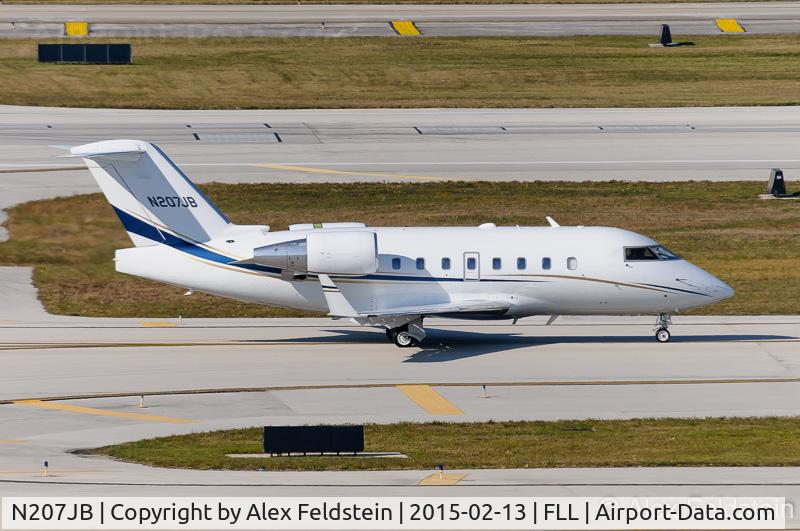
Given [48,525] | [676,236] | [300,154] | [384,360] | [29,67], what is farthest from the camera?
[29,67]

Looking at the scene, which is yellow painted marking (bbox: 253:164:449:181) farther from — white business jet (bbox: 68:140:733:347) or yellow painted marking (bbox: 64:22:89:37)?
yellow painted marking (bbox: 64:22:89:37)

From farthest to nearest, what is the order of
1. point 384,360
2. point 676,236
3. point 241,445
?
1. point 676,236
2. point 384,360
3. point 241,445

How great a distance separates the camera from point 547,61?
86.1 meters

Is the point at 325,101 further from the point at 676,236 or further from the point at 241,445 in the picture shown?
the point at 241,445

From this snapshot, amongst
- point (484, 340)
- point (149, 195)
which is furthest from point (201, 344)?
point (484, 340)

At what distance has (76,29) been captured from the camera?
9112 cm

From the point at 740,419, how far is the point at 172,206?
17.1 metres

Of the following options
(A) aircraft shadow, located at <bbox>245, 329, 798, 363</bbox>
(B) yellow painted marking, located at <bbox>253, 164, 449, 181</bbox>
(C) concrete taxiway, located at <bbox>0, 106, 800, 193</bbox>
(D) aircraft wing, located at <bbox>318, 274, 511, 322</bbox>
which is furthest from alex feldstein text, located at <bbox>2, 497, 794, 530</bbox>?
(B) yellow painted marking, located at <bbox>253, 164, 449, 181</bbox>

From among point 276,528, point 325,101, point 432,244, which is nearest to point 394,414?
point 432,244

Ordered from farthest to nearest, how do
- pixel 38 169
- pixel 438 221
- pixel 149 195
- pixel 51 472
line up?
pixel 38 169 < pixel 438 221 < pixel 149 195 < pixel 51 472

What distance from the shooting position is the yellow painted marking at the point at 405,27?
93.2m

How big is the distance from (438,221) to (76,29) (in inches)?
1720

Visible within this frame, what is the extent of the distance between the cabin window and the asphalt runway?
53.3 m

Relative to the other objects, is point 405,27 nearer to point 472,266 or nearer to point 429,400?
point 472,266
